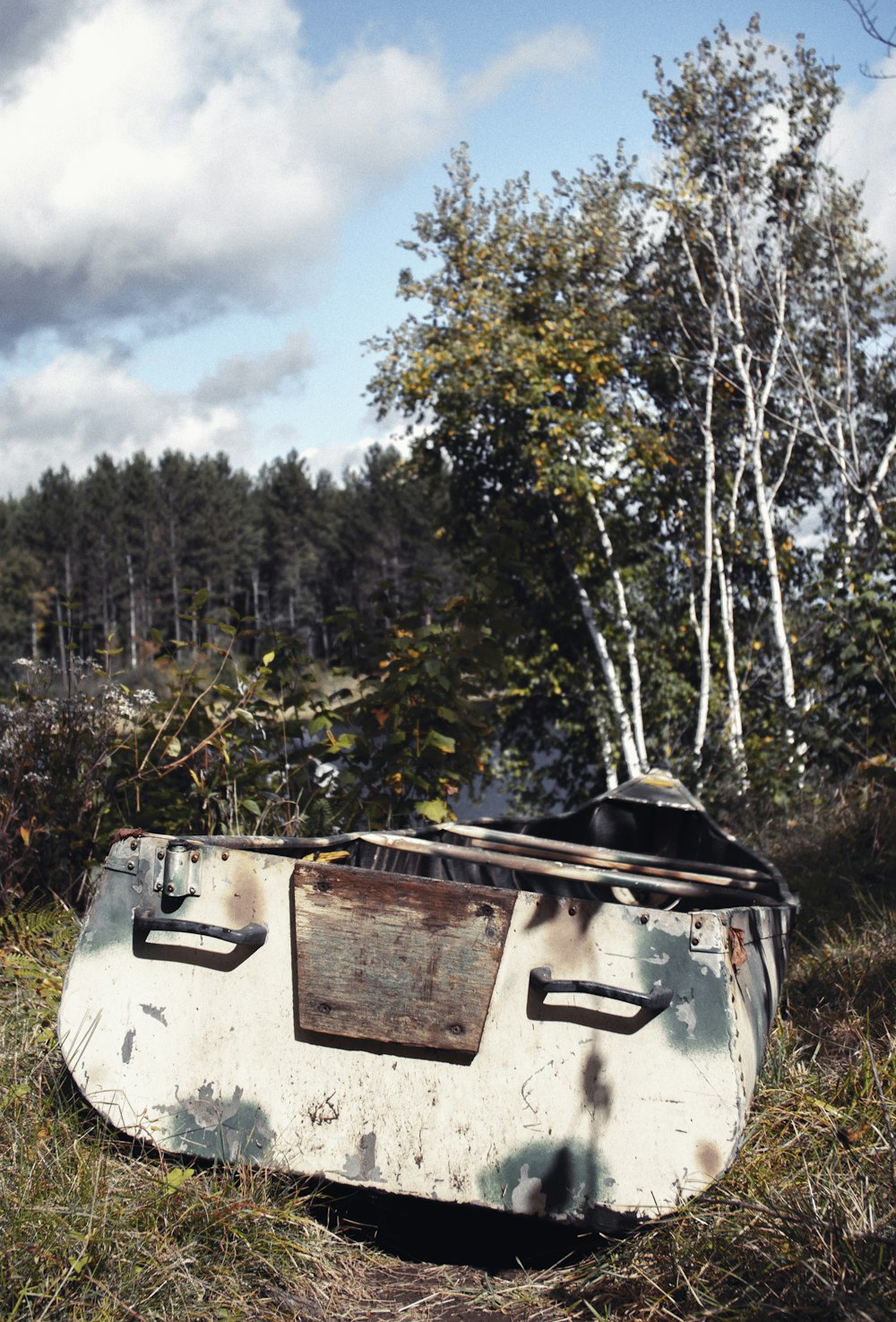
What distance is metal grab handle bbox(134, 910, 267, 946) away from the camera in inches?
111

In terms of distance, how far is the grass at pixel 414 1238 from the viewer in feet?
7.78

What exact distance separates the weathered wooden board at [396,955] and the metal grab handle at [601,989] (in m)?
0.12

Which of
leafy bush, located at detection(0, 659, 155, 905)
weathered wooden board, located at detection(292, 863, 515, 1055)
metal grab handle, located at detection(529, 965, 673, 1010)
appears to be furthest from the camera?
leafy bush, located at detection(0, 659, 155, 905)

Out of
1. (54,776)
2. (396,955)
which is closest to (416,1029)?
(396,955)

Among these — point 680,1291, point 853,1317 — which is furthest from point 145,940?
point 853,1317

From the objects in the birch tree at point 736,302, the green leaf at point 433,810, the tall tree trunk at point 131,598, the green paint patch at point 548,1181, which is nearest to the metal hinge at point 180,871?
the green paint patch at point 548,1181

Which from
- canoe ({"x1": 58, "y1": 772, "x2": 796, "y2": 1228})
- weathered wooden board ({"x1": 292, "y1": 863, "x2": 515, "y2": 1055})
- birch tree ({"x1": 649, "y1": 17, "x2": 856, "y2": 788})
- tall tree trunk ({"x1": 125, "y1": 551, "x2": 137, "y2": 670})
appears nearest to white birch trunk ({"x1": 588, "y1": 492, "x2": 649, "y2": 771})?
birch tree ({"x1": 649, "y1": 17, "x2": 856, "y2": 788})

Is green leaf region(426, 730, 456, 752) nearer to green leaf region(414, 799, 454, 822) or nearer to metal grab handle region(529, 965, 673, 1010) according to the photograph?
green leaf region(414, 799, 454, 822)

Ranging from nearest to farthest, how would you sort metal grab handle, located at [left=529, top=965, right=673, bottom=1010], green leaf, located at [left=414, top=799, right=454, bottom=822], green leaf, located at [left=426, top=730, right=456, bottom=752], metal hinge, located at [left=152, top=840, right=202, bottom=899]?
metal grab handle, located at [left=529, top=965, right=673, bottom=1010]
metal hinge, located at [left=152, top=840, right=202, bottom=899]
green leaf, located at [left=426, top=730, right=456, bottom=752]
green leaf, located at [left=414, top=799, right=454, bottom=822]

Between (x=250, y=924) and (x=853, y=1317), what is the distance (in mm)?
1643

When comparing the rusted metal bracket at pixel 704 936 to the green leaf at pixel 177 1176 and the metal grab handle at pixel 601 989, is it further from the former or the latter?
the green leaf at pixel 177 1176

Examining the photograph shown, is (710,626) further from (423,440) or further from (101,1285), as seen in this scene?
(101,1285)

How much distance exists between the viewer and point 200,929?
2.84 meters

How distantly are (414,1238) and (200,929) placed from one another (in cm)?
115
